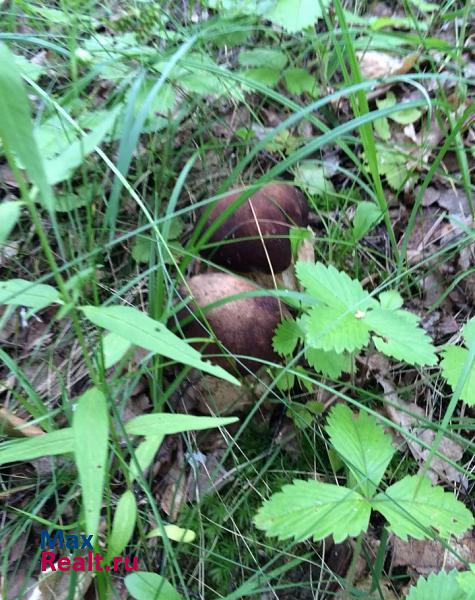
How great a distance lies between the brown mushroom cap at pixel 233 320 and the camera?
5.41 feet

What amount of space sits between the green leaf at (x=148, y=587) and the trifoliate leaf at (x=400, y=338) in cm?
78

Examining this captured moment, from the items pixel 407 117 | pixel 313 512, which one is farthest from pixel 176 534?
pixel 407 117

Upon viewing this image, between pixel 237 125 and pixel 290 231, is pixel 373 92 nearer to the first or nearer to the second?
pixel 237 125

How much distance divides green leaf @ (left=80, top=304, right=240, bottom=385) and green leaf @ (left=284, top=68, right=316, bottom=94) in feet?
5.84

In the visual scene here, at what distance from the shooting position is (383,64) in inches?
112

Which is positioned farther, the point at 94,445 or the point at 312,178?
the point at 312,178

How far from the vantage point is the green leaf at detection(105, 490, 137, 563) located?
3.84ft

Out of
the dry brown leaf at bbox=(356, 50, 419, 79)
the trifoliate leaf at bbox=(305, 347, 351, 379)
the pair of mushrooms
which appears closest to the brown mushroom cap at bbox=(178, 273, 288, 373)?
the pair of mushrooms

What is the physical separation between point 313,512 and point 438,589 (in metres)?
0.30

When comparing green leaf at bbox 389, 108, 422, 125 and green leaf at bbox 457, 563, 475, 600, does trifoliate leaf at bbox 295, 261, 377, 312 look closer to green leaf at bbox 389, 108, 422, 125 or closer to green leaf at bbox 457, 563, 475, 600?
green leaf at bbox 457, 563, 475, 600

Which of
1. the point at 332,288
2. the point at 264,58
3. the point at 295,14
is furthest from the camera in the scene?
the point at 264,58

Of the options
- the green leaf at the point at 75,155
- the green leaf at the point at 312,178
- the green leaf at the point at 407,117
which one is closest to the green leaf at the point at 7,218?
the green leaf at the point at 75,155

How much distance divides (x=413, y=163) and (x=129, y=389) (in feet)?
5.53

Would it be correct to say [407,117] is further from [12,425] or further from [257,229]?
[12,425]
